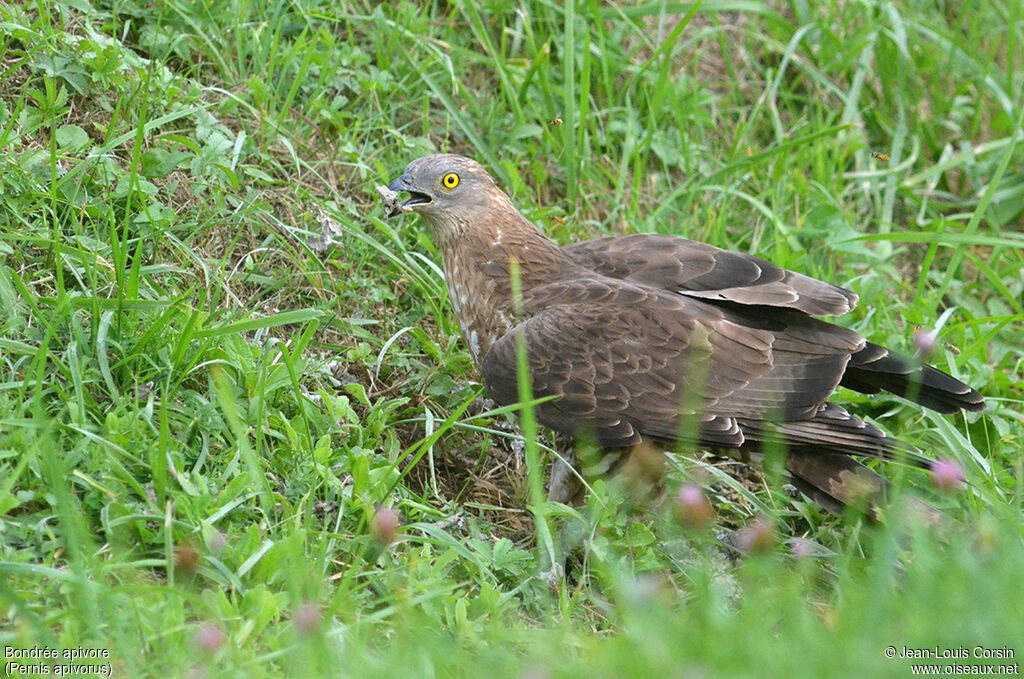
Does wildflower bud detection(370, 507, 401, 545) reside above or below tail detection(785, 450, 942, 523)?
above

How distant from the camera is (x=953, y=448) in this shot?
511 cm

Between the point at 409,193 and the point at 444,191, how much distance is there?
185mm

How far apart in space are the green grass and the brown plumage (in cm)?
31

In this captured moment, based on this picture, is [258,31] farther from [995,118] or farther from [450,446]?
[995,118]

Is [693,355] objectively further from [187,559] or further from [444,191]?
[187,559]

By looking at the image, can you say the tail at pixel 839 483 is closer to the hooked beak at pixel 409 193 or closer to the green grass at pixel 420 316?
the green grass at pixel 420 316

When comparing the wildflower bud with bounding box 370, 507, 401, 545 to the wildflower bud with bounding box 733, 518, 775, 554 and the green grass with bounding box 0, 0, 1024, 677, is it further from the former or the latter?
the wildflower bud with bounding box 733, 518, 775, 554

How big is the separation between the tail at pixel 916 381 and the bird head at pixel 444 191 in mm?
1799

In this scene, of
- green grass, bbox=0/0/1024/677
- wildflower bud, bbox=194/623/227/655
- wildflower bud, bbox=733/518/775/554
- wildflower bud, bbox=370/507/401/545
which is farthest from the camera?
wildflower bud, bbox=370/507/401/545

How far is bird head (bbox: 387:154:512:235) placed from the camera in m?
5.21

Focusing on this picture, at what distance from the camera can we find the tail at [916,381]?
4.67 meters

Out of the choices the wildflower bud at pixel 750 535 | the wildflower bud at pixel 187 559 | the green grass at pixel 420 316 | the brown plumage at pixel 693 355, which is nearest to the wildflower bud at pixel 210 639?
the green grass at pixel 420 316

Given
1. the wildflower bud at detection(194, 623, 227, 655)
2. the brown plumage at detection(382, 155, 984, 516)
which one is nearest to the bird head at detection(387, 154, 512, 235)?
the brown plumage at detection(382, 155, 984, 516)

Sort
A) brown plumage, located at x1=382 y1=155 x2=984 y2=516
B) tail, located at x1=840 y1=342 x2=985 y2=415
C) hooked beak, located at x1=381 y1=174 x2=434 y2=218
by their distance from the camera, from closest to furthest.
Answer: brown plumage, located at x1=382 y1=155 x2=984 y2=516 < tail, located at x1=840 y1=342 x2=985 y2=415 < hooked beak, located at x1=381 y1=174 x2=434 y2=218
